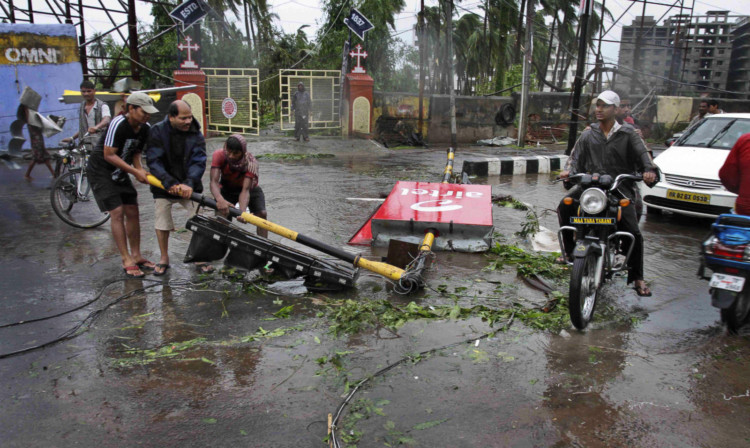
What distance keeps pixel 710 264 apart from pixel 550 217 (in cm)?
440

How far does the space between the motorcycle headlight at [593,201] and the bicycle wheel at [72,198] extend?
5.74 meters

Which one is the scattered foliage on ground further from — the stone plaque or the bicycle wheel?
the stone plaque

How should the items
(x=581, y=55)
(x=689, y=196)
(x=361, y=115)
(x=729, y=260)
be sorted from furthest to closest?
1. (x=361, y=115)
2. (x=581, y=55)
3. (x=689, y=196)
4. (x=729, y=260)

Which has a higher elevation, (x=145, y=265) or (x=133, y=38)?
(x=133, y=38)

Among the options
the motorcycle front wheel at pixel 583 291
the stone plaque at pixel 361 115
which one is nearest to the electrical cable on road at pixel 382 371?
the motorcycle front wheel at pixel 583 291

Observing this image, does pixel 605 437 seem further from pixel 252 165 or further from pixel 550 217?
pixel 550 217

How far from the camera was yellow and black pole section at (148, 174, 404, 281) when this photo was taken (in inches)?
187

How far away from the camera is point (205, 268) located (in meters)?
5.51

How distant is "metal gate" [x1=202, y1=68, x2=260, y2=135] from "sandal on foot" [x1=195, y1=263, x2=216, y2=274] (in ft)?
47.1

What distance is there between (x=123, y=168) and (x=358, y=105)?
48.7 feet

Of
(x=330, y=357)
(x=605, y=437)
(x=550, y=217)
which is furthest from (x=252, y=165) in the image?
(x=550, y=217)

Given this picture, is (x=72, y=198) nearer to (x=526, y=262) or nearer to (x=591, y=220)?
(x=526, y=262)

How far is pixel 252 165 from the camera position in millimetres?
5605

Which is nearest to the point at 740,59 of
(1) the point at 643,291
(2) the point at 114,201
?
(1) the point at 643,291
